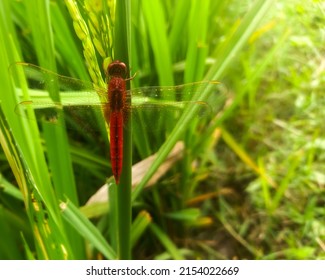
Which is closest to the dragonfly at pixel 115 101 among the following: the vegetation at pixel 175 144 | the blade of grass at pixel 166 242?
the vegetation at pixel 175 144

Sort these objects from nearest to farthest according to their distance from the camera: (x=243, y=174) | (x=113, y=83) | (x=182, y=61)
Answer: (x=113, y=83)
(x=182, y=61)
(x=243, y=174)

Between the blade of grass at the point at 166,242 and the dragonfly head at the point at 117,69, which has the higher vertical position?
the dragonfly head at the point at 117,69

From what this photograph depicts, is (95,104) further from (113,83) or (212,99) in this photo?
(212,99)

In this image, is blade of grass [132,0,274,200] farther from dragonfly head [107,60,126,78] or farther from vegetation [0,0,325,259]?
dragonfly head [107,60,126,78]

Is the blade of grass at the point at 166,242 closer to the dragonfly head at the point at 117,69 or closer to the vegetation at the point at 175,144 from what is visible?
the vegetation at the point at 175,144

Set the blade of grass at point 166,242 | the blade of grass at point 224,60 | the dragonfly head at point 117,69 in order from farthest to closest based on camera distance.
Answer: the blade of grass at point 166,242 → the blade of grass at point 224,60 → the dragonfly head at point 117,69

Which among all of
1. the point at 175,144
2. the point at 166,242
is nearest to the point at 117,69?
the point at 175,144

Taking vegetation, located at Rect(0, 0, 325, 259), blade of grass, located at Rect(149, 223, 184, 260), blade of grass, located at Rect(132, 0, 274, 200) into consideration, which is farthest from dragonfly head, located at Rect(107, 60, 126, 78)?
blade of grass, located at Rect(149, 223, 184, 260)

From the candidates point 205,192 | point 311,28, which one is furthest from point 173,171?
point 311,28
